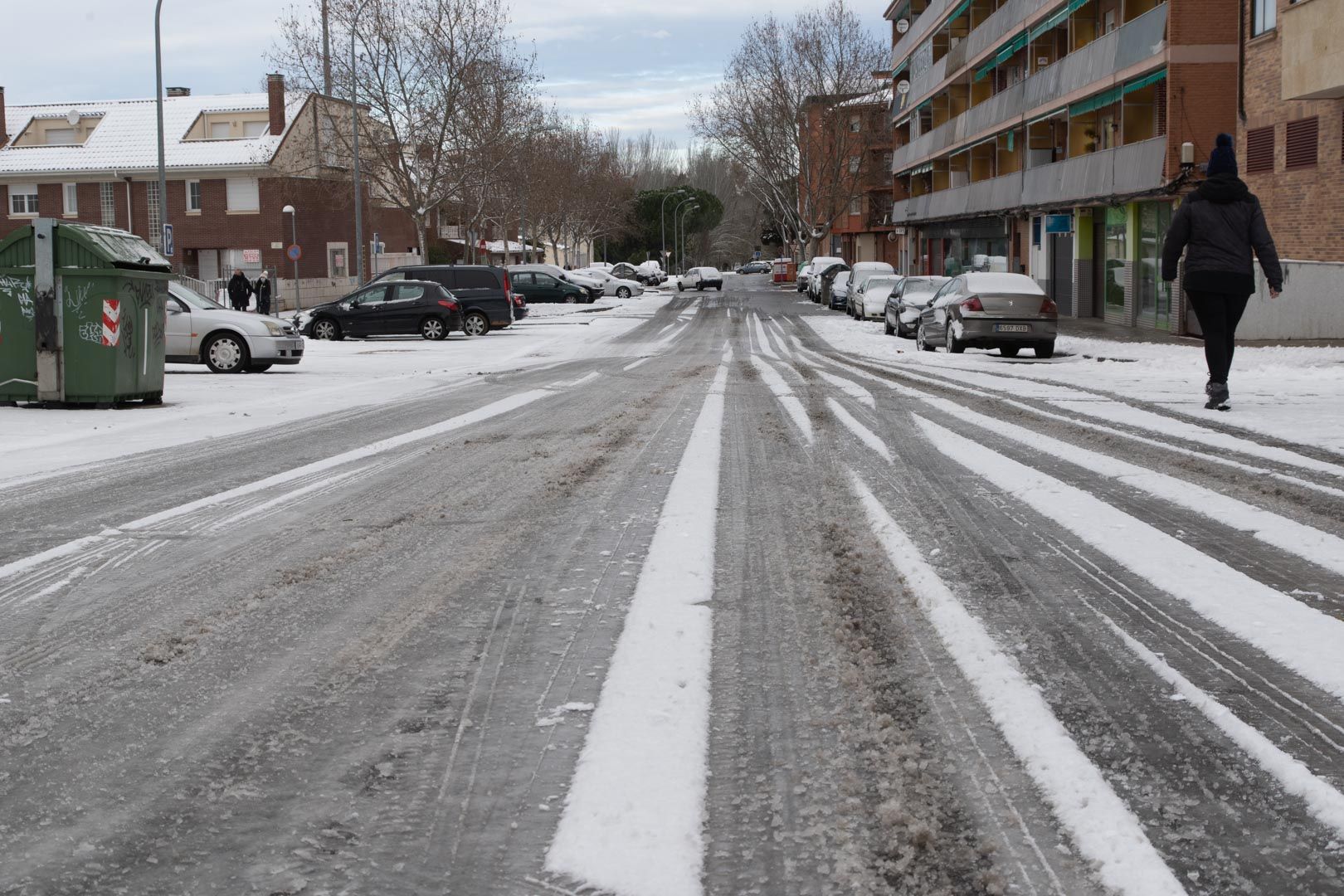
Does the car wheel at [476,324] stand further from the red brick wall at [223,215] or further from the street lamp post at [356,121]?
the red brick wall at [223,215]

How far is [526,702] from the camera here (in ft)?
12.0

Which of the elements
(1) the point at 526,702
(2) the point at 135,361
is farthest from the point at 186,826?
(2) the point at 135,361

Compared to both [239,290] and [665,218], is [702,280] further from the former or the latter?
[665,218]

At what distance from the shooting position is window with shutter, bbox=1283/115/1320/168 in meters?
24.9

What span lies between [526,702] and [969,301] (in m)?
19.3

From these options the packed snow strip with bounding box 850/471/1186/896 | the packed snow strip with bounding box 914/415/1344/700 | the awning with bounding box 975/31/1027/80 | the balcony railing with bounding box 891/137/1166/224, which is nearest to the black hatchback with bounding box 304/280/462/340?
the balcony railing with bounding box 891/137/1166/224

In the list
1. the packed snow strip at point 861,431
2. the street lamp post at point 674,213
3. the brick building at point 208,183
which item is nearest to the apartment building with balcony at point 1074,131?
the packed snow strip at point 861,431

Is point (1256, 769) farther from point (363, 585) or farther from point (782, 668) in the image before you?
point (363, 585)

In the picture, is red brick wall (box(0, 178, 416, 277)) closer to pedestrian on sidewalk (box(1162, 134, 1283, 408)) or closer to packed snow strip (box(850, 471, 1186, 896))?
pedestrian on sidewalk (box(1162, 134, 1283, 408))

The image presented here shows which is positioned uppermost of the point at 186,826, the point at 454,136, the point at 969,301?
the point at 454,136

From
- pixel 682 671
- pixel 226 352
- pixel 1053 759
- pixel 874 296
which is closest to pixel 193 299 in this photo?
pixel 226 352

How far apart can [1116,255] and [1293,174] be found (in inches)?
394

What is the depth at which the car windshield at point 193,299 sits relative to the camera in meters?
20.8

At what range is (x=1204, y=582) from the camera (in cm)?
497
